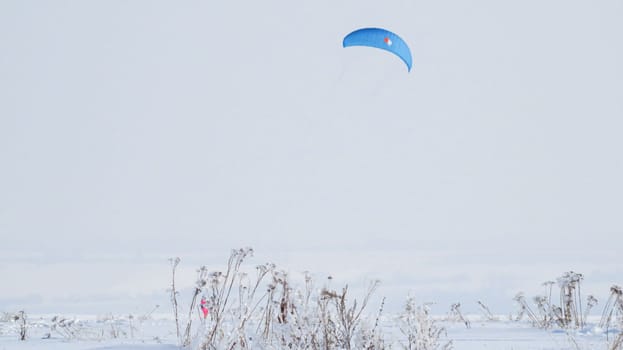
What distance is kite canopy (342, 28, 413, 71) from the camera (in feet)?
46.6

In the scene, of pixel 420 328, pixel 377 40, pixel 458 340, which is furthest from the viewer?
pixel 377 40

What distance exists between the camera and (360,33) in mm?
14594

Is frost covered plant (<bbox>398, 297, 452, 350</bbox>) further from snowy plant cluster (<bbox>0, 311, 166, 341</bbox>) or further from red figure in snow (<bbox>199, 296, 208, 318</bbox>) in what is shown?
snowy plant cluster (<bbox>0, 311, 166, 341</bbox>)

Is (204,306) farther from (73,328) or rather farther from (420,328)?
(73,328)

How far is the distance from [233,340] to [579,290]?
6621 mm

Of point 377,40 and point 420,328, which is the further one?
point 377,40

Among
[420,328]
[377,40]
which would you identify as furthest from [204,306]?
[377,40]

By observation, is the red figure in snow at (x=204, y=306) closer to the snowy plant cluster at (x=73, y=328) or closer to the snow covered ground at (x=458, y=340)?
the snow covered ground at (x=458, y=340)

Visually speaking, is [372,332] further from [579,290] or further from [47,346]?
[579,290]

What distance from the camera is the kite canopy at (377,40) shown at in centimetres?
1421

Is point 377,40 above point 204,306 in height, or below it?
above

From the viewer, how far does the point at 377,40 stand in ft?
46.9

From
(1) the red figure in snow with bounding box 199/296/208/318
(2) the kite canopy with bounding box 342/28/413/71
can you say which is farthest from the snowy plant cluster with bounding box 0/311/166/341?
(2) the kite canopy with bounding box 342/28/413/71

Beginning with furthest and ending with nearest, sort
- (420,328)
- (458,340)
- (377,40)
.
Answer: (377,40), (458,340), (420,328)
